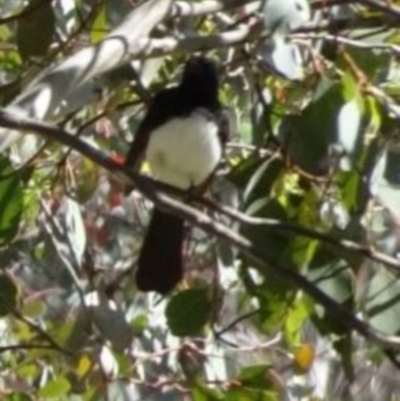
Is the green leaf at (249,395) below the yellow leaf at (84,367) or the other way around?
the other way around

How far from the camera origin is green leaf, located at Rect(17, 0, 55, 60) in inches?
89.0

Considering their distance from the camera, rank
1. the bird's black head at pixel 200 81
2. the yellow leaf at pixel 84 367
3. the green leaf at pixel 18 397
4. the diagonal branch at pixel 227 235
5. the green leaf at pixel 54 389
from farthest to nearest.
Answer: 1. the bird's black head at pixel 200 81
2. the yellow leaf at pixel 84 367
3. the green leaf at pixel 54 389
4. the green leaf at pixel 18 397
5. the diagonal branch at pixel 227 235

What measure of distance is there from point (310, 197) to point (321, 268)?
13cm

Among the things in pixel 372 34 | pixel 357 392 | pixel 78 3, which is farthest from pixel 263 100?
pixel 357 392

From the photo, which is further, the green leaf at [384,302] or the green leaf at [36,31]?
the green leaf at [36,31]

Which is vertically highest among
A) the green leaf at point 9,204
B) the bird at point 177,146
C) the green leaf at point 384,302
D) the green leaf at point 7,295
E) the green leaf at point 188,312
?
the green leaf at point 9,204

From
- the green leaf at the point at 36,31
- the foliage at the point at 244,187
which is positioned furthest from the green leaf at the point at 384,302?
the green leaf at the point at 36,31

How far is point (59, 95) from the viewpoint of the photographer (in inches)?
73.4

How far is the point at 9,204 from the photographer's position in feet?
6.85

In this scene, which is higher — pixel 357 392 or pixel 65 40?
pixel 65 40

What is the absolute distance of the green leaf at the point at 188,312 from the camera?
2.28 metres

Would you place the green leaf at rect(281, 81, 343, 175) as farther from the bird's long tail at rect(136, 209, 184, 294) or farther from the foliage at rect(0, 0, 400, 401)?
the bird's long tail at rect(136, 209, 184, 294)

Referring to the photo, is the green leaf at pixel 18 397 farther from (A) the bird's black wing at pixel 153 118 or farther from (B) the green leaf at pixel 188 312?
(A) the bird's black wing at pixel 153 118

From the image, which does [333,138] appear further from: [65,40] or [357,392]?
[357,392]
